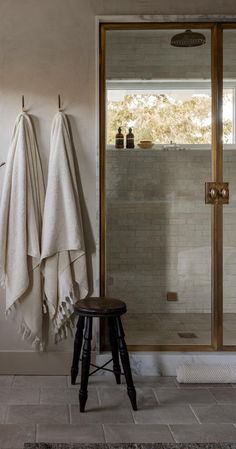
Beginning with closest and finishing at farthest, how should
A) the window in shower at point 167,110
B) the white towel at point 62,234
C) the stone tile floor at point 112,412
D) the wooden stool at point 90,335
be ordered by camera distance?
the stone tile floor at point 112,412 → the wooden stool at point 90,335 → the white towel at point 62,234 → the window in shower at point 167,110

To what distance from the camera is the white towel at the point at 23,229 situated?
344cm

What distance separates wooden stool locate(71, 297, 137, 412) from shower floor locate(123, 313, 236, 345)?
330mm

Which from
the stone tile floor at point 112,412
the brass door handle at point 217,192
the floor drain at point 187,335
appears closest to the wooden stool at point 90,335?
the stone tile floor at point 112,412

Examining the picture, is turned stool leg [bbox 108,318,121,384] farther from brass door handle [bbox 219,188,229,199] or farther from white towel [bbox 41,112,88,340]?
brass door handle [bbox 219,188,229,199]

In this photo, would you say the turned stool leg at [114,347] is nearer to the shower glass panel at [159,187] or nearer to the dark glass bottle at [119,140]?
the shower glass panel at [159,187]

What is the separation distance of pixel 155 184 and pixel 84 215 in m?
0.49

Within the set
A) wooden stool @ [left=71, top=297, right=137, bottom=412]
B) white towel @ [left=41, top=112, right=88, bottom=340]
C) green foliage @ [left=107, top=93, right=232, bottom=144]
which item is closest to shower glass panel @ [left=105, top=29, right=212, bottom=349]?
green foliage @ [left=107, top=93, right=232, bottom=144]

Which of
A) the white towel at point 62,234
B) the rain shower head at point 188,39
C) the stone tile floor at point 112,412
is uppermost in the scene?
the rain shower head at point 188,39

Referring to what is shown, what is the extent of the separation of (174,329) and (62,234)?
93cm

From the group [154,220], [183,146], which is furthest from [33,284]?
[183,146]

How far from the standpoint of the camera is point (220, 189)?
11.7 feet

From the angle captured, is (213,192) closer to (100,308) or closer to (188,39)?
(188,39)

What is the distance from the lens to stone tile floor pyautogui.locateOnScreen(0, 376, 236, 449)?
2.68m

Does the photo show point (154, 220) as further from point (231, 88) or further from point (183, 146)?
point (231, 88)
